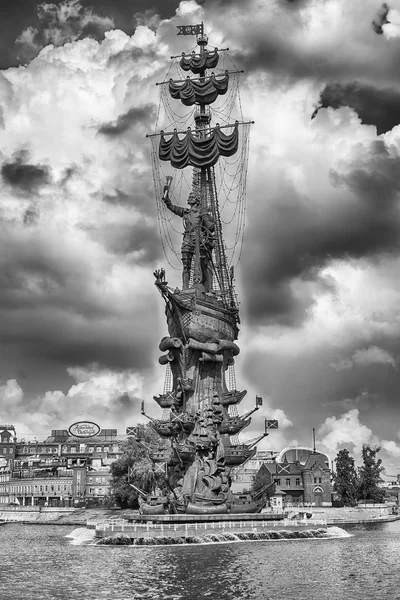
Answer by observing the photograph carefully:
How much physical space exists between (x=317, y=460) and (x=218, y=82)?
87.6 meters

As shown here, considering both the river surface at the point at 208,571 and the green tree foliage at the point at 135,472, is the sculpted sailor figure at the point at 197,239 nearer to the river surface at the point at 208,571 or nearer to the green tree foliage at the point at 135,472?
the green tree foliage at the point at 135,472

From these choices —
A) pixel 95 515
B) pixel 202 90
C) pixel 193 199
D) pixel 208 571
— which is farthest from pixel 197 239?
pixel 95 515

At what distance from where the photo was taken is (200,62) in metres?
110

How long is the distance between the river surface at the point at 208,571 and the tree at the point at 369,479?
74.2 meters

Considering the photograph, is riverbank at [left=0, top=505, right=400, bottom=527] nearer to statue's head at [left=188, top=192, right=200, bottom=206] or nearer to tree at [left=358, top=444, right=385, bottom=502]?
tree at [left=358, top=444, right=385, bottom=502]

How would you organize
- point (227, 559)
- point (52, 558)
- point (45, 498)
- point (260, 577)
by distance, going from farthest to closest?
point (45, 498), point (52, 558), point (227, 559), point (260, 577)

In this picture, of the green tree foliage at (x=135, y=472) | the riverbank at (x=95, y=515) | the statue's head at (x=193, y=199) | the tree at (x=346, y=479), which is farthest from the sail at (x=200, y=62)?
the tree at (x=346, y=479)

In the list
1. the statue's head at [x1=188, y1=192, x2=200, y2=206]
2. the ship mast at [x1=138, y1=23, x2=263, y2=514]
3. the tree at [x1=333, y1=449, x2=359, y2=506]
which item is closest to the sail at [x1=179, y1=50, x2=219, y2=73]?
the ship mast at [x1=138, y1=23, x2=263, y2=514]

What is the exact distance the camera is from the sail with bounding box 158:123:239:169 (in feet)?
340

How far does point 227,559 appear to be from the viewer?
192 feet

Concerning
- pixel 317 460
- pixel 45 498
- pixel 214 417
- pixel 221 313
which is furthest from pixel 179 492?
pixel 45 498

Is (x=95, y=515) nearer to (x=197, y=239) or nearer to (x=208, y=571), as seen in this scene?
(x=197, y=239)

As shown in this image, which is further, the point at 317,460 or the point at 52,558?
the point at 317,460

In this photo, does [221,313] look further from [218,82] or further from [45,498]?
[45,498]
